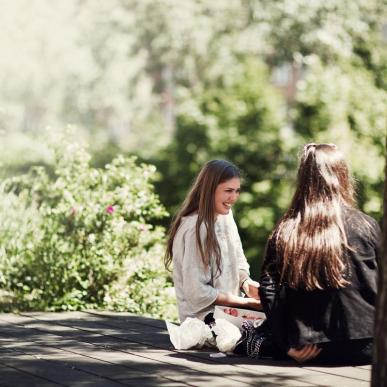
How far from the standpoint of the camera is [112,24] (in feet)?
123

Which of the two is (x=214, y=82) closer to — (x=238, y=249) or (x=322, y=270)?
(x=238, y=249)

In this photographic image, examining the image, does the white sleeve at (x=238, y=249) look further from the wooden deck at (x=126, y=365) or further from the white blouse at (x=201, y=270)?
the wooden deck at (x=126, y=365)

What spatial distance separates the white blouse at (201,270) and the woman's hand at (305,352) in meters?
0.89

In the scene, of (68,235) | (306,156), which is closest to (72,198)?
(68,235)

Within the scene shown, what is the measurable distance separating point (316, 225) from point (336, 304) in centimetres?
48

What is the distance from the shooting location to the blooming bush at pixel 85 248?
374 inches

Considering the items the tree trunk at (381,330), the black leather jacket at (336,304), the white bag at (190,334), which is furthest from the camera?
the white bag at (190,334)

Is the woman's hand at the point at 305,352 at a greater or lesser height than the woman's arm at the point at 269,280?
lesser

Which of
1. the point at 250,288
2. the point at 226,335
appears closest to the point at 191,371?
the point at 226,335

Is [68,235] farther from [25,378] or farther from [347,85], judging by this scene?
[347,85]

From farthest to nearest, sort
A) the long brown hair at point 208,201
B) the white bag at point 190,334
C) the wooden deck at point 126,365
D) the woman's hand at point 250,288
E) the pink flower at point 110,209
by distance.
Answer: the pink flower at point 110,209 → the woman's hand at point 250,288 → the long brown hair at point 208,201 → the white bag at point 190,334 → the wooden deck at point 126,365

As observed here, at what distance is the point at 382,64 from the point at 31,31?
1180 centimetres

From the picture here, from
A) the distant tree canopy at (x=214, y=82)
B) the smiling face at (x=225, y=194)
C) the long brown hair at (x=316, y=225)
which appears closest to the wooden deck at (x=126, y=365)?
the long brown hair at (x=316, y=225)

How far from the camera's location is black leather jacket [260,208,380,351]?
19.3 ft
